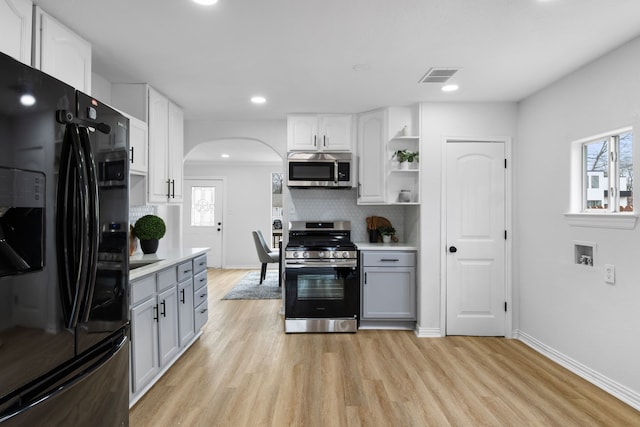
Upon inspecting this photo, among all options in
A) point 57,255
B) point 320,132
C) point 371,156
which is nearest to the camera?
point 57,255

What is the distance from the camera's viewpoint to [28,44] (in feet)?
6.06

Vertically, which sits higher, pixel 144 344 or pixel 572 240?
pixel 572 240

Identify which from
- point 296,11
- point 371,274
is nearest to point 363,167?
point 371,274

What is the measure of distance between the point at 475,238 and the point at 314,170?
72.6 inches

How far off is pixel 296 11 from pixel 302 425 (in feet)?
7.80

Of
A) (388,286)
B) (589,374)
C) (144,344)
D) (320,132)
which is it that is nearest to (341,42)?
(320,132)

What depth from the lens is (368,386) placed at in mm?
2619

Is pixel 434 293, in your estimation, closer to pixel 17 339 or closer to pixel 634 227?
pixel 634 227

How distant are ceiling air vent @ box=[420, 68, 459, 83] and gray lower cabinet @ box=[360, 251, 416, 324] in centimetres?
174

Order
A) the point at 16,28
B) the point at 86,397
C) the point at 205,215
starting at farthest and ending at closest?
1. the point at 205,215
2. the point at 16,28
3. the point at 86,397

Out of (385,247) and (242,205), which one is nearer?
(385,247)

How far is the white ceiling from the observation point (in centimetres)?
198

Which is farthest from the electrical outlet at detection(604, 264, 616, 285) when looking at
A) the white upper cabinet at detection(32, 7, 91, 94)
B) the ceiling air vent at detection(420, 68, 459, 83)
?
the white upper cabinet at detection(32, 7, 91, 94)

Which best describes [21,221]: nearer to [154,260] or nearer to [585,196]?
[154,260]
